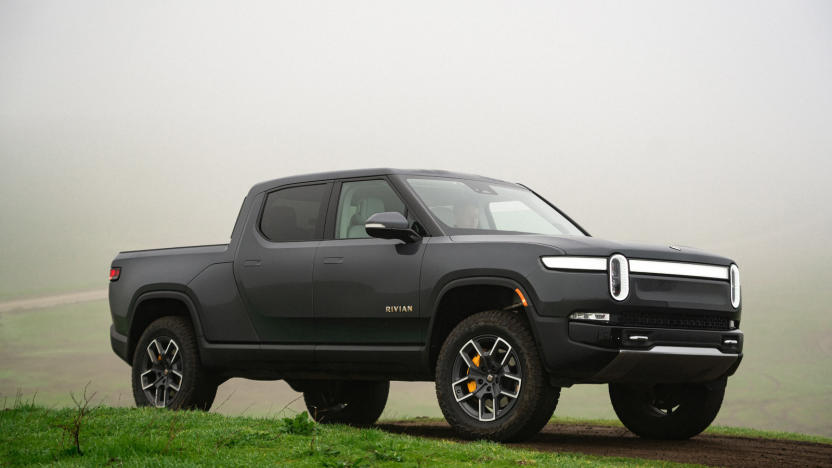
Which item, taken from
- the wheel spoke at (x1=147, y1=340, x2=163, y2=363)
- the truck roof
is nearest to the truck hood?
the truck roof

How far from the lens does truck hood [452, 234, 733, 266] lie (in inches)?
286

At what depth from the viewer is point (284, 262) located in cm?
Result: 900

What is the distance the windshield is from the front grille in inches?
58.4

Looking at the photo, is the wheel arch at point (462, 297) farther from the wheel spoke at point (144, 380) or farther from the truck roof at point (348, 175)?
the wheel spoke at point (144, 380)

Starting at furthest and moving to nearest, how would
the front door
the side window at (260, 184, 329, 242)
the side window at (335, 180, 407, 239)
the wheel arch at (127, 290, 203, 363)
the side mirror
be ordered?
the wheel arch at (127, 290, 203, 363) → the side window at (260, 184, 329, 242) → the side window at (335, 180, 407, 239) → the front door → the side mirror

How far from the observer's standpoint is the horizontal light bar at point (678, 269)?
7361mm

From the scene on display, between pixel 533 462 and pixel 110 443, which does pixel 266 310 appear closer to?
pixel 110 443

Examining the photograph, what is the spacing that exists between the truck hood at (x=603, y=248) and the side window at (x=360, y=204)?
912 millimetres

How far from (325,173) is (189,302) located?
206 centimetres

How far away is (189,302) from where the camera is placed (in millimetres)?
9867

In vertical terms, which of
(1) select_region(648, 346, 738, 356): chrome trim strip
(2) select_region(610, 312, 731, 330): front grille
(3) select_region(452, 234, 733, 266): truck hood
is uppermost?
(3) select_region(452, 234, 733, 266): truck hood

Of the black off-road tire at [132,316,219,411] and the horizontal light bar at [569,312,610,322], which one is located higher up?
the horizontal light bar at [569,312,610,322]

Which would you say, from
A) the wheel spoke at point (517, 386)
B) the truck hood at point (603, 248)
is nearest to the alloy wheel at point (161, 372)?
the truck hood at point (603, 248)

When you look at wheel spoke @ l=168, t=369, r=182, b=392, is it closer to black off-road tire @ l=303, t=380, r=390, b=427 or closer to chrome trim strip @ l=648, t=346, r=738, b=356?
black off-road tire @ l=303, t=380, r=390, b=427
